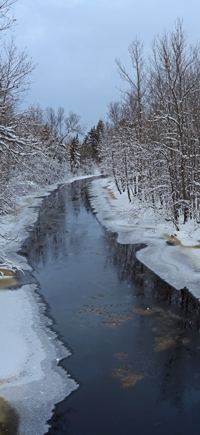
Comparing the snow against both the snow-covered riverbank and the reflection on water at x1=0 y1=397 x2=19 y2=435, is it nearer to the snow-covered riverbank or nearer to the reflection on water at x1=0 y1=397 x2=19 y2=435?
the snow-covered riverbank

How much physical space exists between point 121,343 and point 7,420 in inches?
103

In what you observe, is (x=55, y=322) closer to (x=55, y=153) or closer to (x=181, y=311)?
(x=181, y=311)

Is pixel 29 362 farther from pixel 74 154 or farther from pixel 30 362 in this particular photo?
pixel 74 154

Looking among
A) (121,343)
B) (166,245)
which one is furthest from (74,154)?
(121,343)

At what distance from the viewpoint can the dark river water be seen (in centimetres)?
484

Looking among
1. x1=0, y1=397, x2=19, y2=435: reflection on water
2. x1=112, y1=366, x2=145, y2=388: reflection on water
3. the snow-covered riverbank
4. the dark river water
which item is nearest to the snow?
the dark river water

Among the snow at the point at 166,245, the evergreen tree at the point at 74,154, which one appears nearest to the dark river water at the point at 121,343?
the snow at the point at 166,245

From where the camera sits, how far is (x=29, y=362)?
19.9 ft

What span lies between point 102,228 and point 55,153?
109 ft

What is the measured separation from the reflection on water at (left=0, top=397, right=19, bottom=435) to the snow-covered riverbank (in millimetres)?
66

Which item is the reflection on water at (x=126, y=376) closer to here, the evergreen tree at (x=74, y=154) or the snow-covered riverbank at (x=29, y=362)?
the snow-covered riverbank at (x=29, y=362)

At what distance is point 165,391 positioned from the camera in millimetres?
5320

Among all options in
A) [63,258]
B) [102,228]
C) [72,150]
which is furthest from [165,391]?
[72,150]

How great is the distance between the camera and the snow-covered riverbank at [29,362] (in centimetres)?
497
